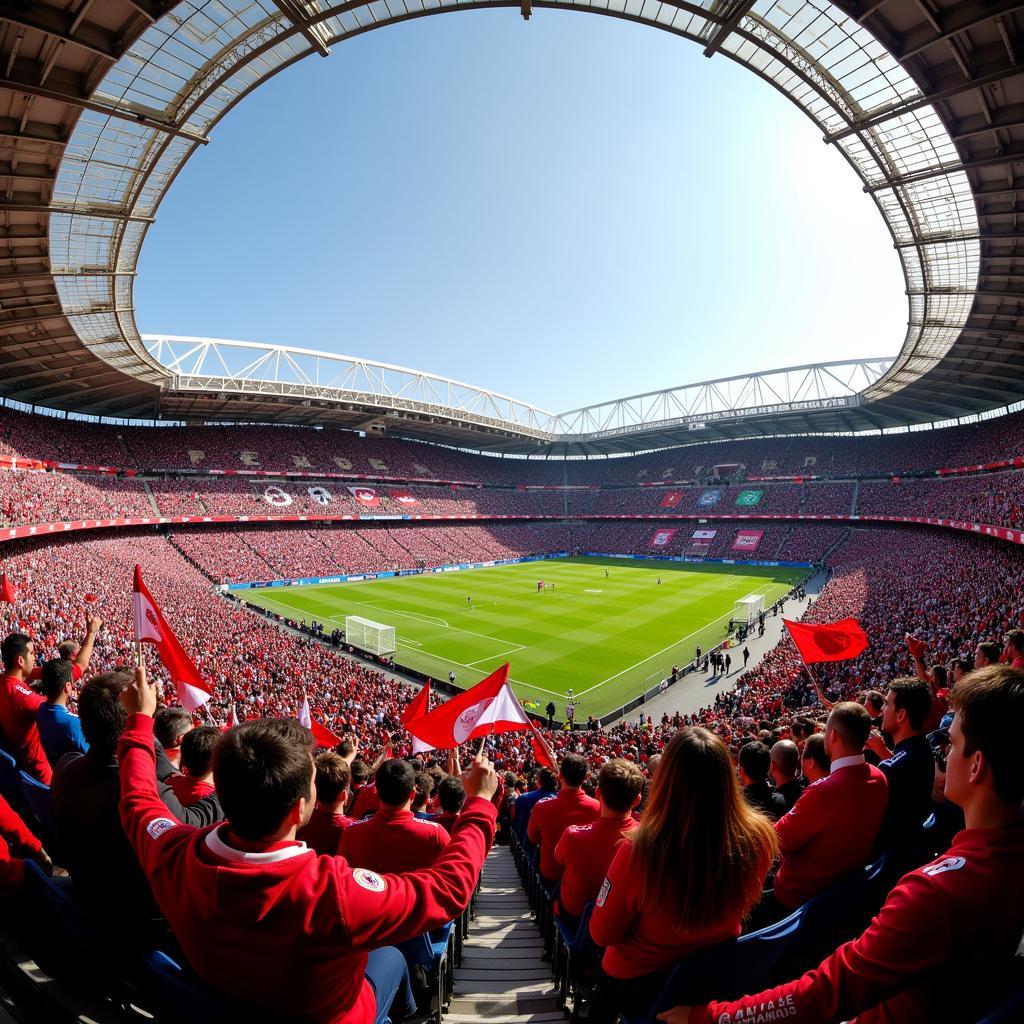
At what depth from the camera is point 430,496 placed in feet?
230

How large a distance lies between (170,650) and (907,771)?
8.43 m

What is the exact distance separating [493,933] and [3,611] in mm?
22815

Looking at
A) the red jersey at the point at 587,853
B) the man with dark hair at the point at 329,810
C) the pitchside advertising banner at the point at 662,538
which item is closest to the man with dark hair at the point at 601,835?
the red jersey at the point at 587,853

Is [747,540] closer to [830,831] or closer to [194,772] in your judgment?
[830,831]

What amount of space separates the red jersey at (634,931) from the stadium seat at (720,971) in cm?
6

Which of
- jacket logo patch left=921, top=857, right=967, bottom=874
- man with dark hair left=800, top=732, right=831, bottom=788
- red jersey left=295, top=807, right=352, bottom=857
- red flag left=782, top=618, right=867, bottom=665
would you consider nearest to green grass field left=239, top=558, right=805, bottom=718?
red flag left=782, top=618, right=867, bottom=665

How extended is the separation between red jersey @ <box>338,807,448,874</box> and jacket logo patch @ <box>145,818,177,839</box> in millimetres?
1647

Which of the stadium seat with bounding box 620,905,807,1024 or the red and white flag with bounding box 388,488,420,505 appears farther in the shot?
the red and white flag with bounding box 388,488,420,505

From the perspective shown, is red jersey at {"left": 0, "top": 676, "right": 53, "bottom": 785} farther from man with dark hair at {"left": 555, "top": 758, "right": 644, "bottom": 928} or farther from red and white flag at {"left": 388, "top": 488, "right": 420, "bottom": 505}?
red and white flag at {"left": 388, "top": 488, "right": 420, "bottom": 505}

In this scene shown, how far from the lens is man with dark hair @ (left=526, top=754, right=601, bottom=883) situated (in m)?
4.64

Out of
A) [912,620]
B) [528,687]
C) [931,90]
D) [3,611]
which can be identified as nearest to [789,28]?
[931,90]

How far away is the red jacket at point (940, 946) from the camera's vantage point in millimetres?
1654

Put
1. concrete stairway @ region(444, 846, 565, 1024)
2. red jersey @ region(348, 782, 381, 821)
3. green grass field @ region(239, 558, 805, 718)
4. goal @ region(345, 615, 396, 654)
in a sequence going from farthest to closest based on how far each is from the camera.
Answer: goal @ region(345, 615, 396, 654) → green grass field @ region(239, 558, 805, 718) → red jersey @ region(348, 782, 381, 821) → concrete stairway @ region(444, 846, 565, 1024)

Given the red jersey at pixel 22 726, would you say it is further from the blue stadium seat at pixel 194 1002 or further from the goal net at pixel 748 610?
the goal net at pixel 748 610
